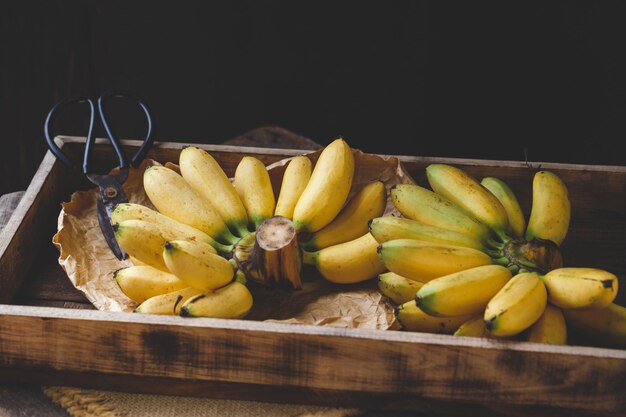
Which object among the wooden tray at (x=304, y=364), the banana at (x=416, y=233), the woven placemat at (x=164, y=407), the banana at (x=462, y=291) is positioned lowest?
the woven placemat at (x=164, y=407)

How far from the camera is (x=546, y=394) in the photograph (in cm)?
128

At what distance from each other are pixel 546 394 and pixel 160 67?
1920mm

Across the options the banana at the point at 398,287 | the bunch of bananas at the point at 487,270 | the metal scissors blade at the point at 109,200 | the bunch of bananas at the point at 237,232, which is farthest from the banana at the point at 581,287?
the metal scissors blade at the point at 109,200

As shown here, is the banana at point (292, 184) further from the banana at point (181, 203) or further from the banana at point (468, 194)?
the banana at point (468, 194)

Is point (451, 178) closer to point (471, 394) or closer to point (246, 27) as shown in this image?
point (471, 394)

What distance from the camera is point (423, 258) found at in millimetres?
1326

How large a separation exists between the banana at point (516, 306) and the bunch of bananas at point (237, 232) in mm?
311

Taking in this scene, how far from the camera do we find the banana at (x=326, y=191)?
1521 millimetres

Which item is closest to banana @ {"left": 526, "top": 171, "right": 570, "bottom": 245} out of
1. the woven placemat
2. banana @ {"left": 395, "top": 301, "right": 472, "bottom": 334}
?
banana @ {"left": 395, "top": 301, "right": 472, "bottom": 334}

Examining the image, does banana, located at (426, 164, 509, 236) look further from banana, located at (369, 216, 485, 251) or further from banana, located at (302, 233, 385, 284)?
banana, located at (302, 233, 385, 284)

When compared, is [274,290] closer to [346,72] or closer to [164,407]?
[164,407]

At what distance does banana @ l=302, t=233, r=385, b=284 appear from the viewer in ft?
4.89

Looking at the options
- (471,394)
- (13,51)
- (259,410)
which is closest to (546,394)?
(471,394)

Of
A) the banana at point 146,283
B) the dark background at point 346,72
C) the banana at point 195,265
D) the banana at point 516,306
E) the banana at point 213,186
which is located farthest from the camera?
the dark background at point 346,72
